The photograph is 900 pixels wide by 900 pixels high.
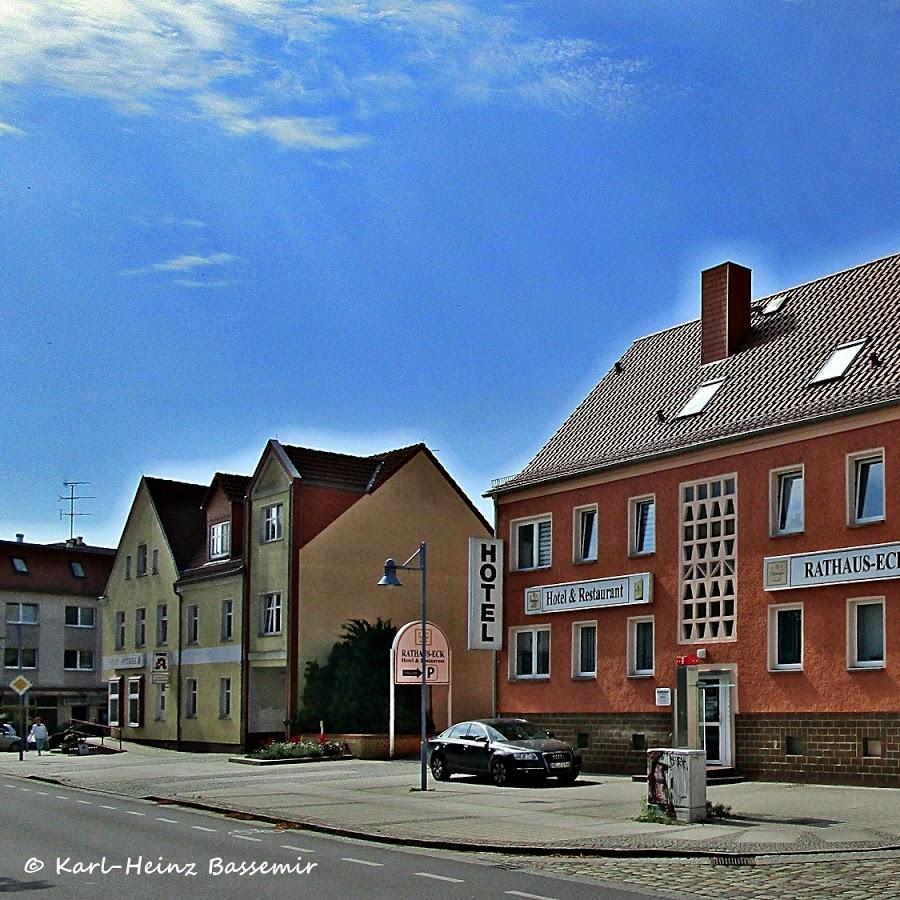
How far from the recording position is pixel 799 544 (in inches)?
1107

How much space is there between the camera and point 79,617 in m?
76.0

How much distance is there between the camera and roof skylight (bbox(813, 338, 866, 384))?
2906cm

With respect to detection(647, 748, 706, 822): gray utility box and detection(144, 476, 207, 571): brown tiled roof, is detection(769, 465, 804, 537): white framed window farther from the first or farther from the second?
detection(144, 476, 207, 571): brown tiled roof

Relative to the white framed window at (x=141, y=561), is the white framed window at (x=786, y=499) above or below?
above

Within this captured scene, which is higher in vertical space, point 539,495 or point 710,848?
point 539,495

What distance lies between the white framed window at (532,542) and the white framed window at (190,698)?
722 inches

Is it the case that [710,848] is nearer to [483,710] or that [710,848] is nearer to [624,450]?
[624,450]

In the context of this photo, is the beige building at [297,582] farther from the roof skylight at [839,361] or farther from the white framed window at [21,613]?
the white framed window at [21,613]

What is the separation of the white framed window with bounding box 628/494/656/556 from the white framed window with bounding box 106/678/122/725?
100ft

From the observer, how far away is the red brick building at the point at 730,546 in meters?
26.8

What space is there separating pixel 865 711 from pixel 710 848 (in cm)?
1082

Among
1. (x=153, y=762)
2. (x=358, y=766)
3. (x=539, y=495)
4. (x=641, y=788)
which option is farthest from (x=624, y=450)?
(x=153, y=762)

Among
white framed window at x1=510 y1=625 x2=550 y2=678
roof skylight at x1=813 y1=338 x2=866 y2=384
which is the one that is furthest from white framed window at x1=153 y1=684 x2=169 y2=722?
roof skylight at x1=813 y1=338 x2=866 y2=384

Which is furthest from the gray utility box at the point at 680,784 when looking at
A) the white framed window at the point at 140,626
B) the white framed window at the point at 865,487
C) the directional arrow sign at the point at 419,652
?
the white framed window at the point at 140,626
